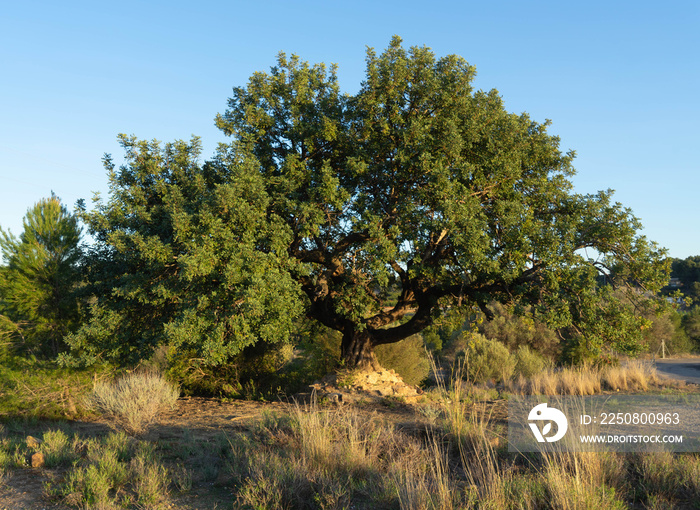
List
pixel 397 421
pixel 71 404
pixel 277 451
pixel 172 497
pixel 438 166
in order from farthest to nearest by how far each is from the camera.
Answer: pixel 71 404 < pixel 438 166 < pixel 397 421 < pixel 277 451 < pixel 172 497

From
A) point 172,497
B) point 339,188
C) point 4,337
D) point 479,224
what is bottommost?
point 172,497

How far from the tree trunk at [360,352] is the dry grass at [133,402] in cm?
518

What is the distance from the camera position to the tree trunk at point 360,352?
14469 millimetres

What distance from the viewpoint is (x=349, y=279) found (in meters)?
12.9

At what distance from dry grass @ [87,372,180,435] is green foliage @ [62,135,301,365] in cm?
91

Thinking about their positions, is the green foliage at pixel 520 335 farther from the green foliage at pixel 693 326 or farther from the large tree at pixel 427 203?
the green foliage at pixel 693 326

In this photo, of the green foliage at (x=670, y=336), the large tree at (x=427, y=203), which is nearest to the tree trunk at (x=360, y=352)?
the large tree at (x=427, y=203)

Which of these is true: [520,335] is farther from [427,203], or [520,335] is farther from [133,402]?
[133,402]

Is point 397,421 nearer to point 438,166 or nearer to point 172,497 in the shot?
point 172,497

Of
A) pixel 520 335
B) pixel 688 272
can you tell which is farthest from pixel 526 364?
pixel 688 272

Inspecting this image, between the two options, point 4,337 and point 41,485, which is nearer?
point 41,485

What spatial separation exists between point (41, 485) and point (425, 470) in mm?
5039

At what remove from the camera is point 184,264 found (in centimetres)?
958

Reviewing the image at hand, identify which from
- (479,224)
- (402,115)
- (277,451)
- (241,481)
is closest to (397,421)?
(277,451)
